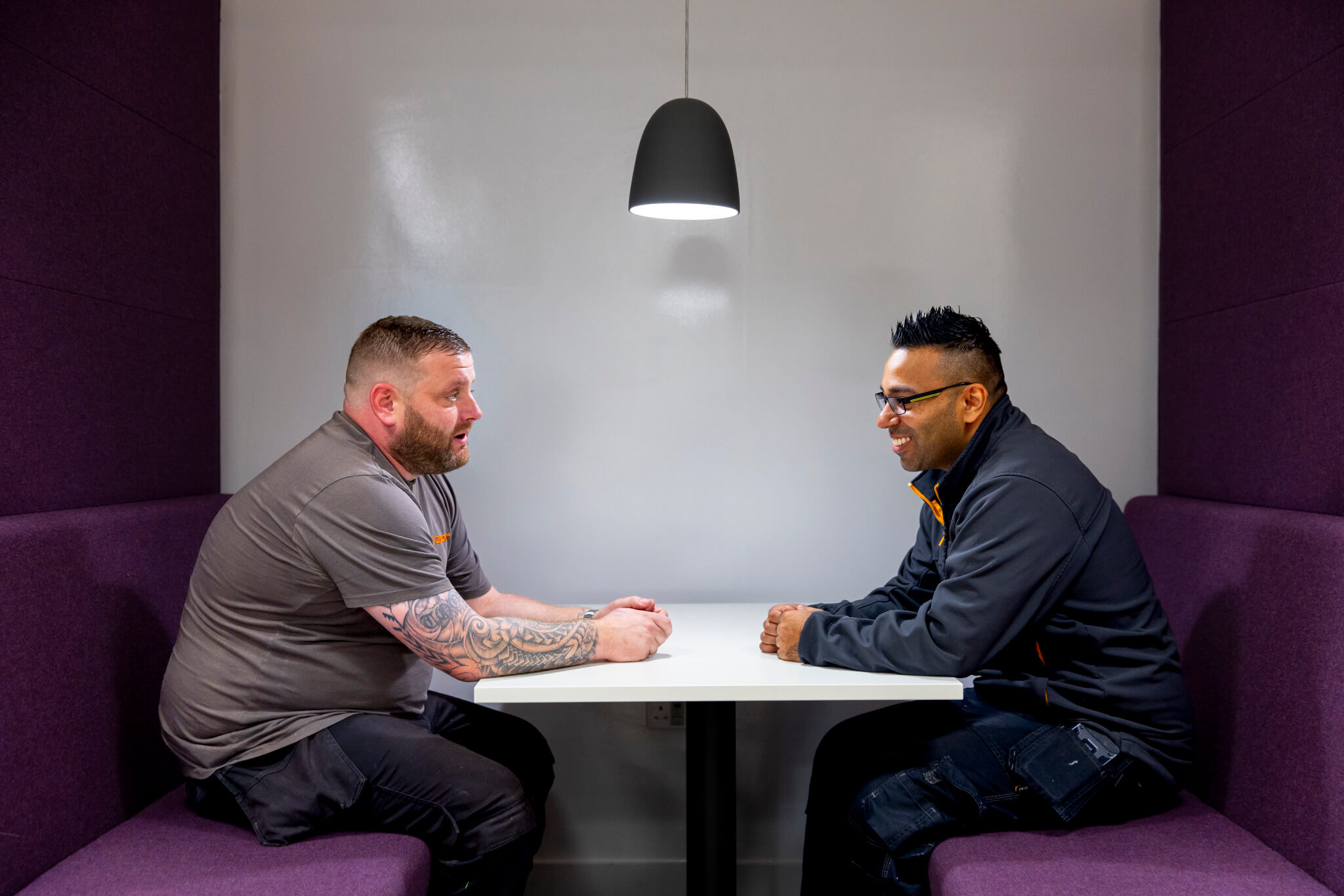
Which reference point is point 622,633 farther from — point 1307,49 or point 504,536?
point 1307,49

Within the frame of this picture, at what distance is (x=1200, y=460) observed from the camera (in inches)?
99.6

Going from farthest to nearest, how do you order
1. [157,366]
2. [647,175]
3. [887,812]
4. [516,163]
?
[516,163] < [157,366] < [647,175] < [887,812]

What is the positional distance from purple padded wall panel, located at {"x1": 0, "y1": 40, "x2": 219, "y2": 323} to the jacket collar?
191 cm

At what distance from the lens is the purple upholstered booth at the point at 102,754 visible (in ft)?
5.33

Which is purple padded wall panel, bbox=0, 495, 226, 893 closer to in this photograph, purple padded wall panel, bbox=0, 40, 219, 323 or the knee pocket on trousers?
purple padded wall panel, bbox=0, 40, 219, 323

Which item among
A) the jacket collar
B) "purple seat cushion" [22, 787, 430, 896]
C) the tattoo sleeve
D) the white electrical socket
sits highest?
the jacket collar

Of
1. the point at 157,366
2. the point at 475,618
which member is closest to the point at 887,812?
the point at 475,618

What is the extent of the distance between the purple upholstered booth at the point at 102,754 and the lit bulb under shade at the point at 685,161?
1.34m

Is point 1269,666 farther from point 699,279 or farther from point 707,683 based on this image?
point 699,279

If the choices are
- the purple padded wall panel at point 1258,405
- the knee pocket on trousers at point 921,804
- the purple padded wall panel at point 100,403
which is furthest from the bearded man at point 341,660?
the purple padded wall panel at point 1258,405

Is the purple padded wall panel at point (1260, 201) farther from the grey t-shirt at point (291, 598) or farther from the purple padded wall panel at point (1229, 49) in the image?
the grey t-shirt at point (291, 598)

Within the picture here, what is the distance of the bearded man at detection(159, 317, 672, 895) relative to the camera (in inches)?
70.5

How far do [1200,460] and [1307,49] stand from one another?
986 millimetres

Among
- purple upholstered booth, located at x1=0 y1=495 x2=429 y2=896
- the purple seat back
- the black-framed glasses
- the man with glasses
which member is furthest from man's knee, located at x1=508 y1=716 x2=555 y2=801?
the purple seat back
